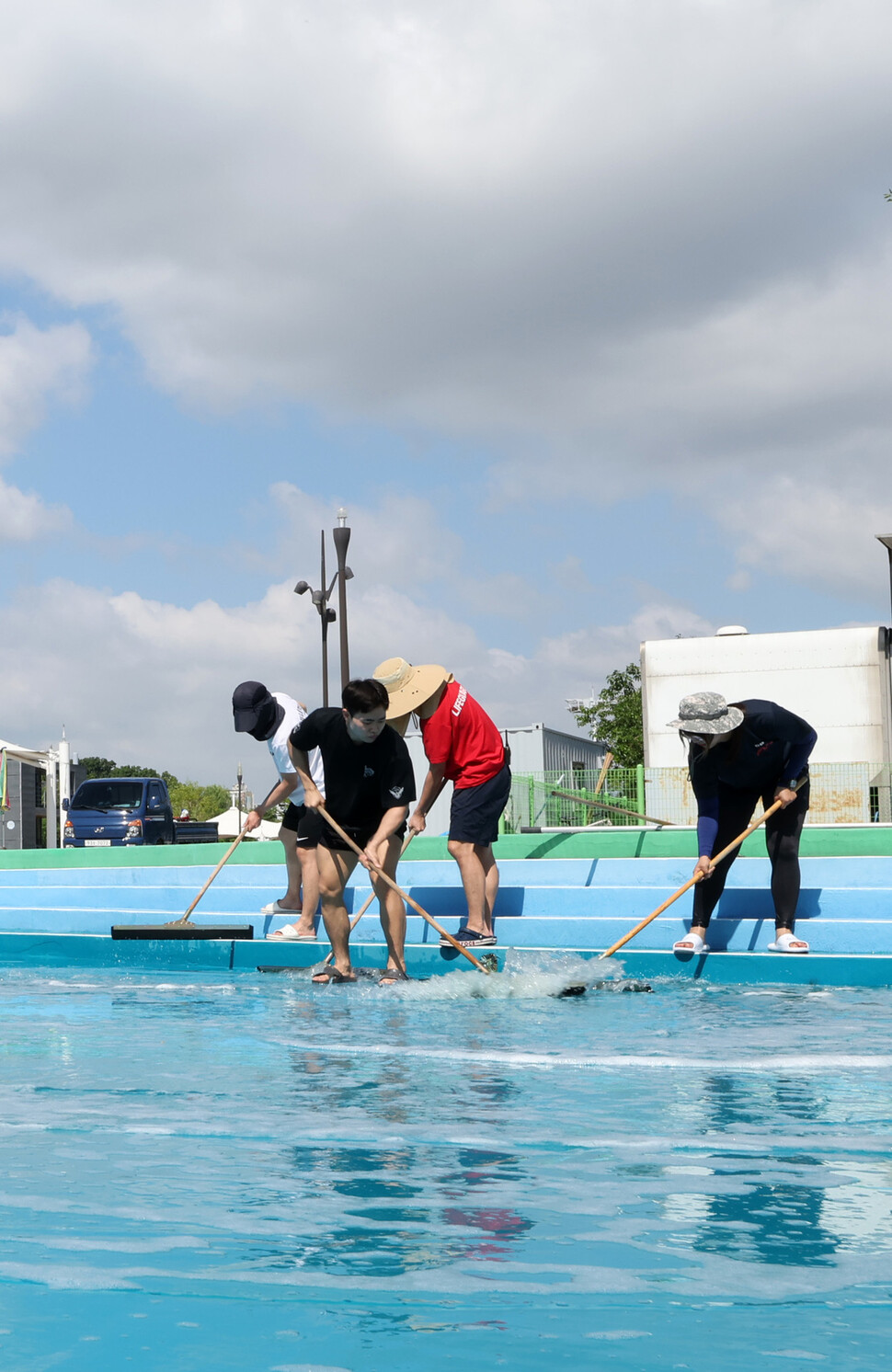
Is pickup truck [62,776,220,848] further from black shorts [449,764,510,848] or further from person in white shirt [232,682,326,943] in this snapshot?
black shorts [449,764,510,848]

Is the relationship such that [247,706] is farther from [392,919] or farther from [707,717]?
[707,717]

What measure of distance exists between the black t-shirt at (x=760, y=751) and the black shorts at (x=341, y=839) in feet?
5.93

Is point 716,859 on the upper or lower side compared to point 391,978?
upper

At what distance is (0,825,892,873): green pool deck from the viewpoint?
11328mm

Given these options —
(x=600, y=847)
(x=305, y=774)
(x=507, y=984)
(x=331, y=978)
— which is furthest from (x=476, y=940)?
(x=600, y=847)

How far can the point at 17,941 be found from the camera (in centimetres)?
1006

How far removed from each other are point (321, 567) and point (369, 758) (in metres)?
16.9

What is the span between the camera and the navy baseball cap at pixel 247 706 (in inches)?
344

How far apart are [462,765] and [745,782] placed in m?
1.65

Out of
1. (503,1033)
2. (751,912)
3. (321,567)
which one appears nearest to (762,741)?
(751,912)

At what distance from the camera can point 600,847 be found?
1218 cm

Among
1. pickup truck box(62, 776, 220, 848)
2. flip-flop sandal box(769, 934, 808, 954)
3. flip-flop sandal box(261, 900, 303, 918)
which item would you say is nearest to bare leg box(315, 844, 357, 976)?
flip-flop sandal box(261, 900, 303, 918)

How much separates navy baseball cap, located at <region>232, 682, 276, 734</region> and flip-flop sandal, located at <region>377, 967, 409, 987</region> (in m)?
1.99

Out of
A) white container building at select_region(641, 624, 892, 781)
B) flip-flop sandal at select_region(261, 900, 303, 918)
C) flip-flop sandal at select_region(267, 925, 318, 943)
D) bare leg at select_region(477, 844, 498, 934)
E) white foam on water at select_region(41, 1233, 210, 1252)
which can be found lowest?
white foam on water at select_region(41, 1233, 210, 1252)
